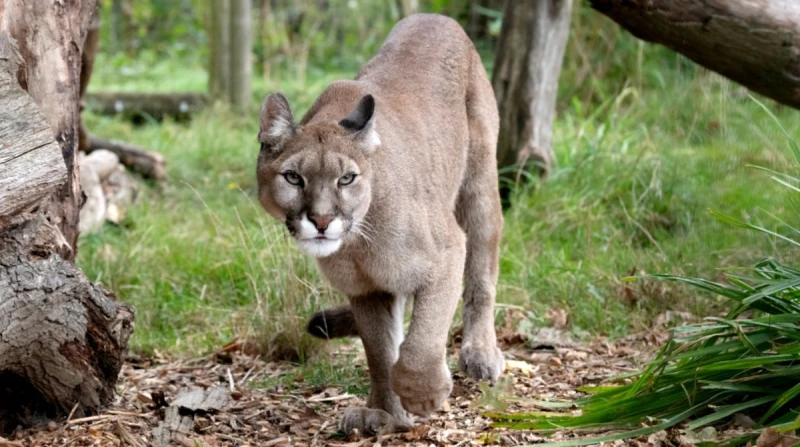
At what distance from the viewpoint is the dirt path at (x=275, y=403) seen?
12.9ft

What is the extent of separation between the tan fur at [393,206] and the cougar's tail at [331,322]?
2cm

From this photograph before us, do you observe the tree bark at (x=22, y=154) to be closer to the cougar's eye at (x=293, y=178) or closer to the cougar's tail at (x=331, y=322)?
the cougar's eye at (x=293, y=178)

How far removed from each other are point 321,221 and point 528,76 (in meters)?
3.81

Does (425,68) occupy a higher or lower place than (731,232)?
higher

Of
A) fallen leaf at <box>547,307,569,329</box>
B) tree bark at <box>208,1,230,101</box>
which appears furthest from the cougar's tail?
tree bark at <box>208,1,230,101</box>

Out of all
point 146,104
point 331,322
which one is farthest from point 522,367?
point 146,104

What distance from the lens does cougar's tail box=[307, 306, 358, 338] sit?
4.80 metres

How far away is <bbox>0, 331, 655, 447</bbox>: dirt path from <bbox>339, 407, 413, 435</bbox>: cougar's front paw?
0.15ft

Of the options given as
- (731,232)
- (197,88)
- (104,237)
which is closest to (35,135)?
(104,237)

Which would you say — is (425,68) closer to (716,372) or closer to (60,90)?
(60,90)

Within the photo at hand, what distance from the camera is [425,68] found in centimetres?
499

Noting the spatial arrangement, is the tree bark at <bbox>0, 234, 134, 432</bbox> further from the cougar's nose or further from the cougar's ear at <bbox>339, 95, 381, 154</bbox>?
the cougar's ear at <bbox>339, 95, 381, 154</bbox>

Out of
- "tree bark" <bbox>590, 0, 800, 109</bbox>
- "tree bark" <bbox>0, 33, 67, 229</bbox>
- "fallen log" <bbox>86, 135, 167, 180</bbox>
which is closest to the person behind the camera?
"tree bark" <bbox>0, 33, 67, 229</bbox>

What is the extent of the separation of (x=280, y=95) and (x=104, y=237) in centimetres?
349
